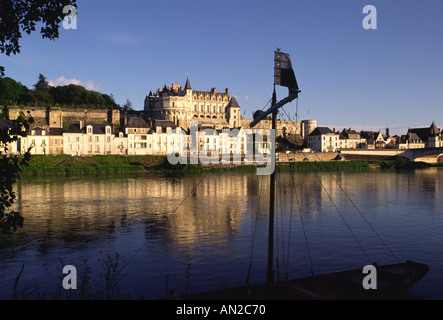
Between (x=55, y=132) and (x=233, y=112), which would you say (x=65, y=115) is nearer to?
(x=55, y=132)

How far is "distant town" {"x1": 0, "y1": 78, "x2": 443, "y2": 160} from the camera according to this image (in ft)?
290

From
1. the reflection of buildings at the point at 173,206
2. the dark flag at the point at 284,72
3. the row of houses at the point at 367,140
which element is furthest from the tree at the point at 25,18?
the row of houses at the point at 367,140

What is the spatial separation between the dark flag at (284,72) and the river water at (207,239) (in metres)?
6.40

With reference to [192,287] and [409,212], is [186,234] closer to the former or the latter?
[192,287]

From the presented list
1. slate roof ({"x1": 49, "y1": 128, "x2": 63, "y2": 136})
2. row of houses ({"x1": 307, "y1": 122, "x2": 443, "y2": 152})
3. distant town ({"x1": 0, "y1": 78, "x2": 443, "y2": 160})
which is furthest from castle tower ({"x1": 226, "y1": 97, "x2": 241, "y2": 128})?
slate roof ({"x1": 49, "y1": 128, "x2": 63, "y2": 136})

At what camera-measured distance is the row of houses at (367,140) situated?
133m

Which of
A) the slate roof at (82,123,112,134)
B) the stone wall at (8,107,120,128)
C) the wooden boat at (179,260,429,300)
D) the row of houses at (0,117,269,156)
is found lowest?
the wooden boat at (179,260,429,300)

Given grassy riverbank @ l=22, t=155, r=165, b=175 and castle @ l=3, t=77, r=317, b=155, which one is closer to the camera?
grassy riverbank @ l=22, t=155, r=165, b=175

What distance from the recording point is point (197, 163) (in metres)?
87.4

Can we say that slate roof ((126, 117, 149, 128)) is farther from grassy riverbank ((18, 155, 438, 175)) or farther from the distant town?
grassy riverbank ((18, 155, 438, 175))

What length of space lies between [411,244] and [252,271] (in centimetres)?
1034

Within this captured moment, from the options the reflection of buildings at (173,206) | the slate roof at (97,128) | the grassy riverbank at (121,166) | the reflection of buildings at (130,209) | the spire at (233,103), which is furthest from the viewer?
the spire at (233,103)

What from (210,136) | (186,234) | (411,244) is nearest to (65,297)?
(186,234)

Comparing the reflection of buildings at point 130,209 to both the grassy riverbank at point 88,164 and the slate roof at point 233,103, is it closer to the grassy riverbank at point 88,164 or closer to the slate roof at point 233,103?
the grassy riverbank at point 88,164
